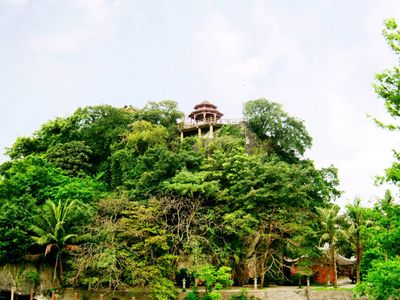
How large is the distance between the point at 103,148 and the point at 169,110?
600cm

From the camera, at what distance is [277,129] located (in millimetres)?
29641

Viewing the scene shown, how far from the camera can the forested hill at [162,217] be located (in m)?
18.8

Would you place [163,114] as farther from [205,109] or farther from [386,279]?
[386,279]

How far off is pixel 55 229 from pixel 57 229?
111 millimetres

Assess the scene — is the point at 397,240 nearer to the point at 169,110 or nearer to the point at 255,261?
the point at 255,261

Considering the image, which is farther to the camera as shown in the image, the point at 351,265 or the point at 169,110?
the point at 169,110

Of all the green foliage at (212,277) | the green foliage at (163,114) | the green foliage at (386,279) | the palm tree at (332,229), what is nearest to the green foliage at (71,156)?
the green foliage at (163,114)

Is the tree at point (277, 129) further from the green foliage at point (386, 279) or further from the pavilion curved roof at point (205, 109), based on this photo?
the green foliage at point (386, 279)

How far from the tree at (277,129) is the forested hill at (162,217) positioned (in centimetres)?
348

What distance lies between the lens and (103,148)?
30.5 meters

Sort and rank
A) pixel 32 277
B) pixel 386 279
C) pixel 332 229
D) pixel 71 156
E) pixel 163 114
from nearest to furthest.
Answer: pixel 386 279 < pixel 32 277 < pixel 332 229 < pixel 71 156 < pixel 163 114

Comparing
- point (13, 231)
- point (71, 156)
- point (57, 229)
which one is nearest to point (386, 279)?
point (57, 229)

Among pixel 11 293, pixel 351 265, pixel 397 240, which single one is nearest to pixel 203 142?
pixel 351 265

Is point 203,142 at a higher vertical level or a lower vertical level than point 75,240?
higher
